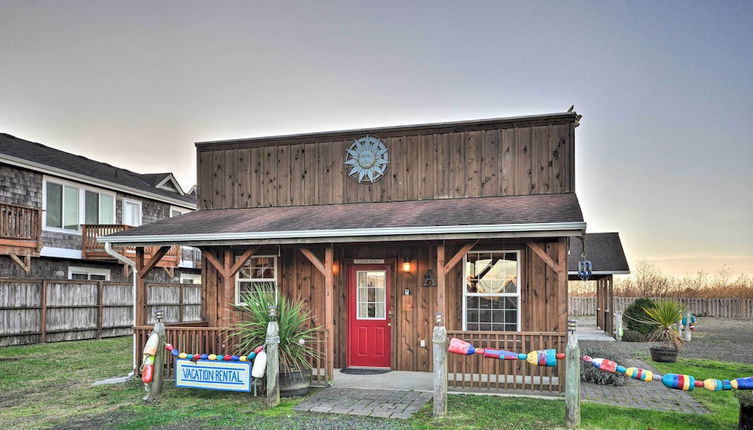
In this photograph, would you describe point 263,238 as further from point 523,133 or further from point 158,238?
point 523,133

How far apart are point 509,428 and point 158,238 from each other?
670cm

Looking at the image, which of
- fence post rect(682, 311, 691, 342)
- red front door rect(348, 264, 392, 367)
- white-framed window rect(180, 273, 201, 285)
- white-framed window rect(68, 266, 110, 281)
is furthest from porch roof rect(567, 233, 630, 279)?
white-framed window rect(68, 266, 110, 281)

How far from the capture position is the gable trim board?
17484mm

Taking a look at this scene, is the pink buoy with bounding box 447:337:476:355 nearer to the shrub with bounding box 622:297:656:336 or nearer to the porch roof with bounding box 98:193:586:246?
the porch roof with bounding box 98:193:586:246

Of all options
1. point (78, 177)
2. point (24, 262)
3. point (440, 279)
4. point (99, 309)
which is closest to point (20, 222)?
point (24, 262)

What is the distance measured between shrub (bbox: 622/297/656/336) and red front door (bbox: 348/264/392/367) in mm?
11852

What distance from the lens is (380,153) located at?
39.2 feet

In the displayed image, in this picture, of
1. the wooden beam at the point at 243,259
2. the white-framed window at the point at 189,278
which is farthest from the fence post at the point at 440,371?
the white-framed window at the point at 189,278

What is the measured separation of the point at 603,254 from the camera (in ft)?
75.3

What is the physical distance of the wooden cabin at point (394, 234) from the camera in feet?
31.5

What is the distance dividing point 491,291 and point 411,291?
5.00 feet

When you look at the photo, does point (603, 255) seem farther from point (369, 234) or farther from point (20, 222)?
point (20, 222)

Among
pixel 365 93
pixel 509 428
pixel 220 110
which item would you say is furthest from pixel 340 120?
pixel 509 428

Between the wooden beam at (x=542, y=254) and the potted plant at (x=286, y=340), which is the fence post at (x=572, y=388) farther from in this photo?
the potted plant at (x=286, y=340)
